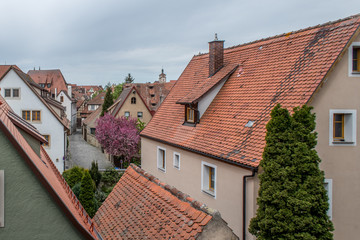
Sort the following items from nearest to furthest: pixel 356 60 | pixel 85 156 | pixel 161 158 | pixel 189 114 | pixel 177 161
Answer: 1. pixel 356 60
2. pixel 177 161
3. pixel 189 114
4. pixel 161 158
5. pixel 85 156

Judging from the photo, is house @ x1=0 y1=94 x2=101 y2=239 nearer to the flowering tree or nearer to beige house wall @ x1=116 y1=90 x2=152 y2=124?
the flowering tree

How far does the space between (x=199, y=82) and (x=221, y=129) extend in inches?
205

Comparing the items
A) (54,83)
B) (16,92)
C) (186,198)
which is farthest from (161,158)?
(54,83)

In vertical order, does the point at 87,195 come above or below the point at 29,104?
below

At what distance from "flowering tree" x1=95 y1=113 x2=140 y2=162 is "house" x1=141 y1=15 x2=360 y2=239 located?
14549mm

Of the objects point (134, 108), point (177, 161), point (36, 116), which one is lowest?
point (177, 161)

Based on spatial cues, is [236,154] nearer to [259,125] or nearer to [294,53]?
[259,125]

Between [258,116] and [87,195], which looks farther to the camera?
[87,195]

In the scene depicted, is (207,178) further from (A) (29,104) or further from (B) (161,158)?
(A) (29,104)

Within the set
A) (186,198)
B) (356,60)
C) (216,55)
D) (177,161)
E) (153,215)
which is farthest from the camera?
(216,55)

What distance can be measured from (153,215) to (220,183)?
537 cm

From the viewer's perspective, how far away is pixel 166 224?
23.5 ft

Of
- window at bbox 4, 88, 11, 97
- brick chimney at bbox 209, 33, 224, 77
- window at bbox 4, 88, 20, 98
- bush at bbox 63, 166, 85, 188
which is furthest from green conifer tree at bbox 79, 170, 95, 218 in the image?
window at bbox 4, 88, 11, 97

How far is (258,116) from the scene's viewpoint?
12.4 m
